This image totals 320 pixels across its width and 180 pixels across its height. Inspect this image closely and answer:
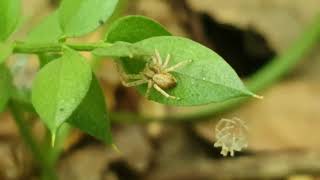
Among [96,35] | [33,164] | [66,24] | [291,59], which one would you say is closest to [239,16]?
[291,59]

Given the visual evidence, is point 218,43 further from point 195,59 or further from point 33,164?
point 195,59

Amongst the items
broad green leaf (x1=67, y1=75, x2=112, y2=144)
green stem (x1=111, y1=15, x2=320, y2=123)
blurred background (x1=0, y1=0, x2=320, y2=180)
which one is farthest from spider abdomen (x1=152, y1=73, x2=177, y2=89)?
green stem (x1=111, y1=15, x2=320, y2=123)

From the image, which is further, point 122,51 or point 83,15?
point 83,15

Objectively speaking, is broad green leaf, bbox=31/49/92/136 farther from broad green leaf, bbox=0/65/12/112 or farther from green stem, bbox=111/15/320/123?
green stem, bbox=111/15/320/123

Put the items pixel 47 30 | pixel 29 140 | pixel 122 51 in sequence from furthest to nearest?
pixel 29 140
pixel 47 30
pixel 122 51

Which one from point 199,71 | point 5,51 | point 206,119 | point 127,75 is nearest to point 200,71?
point 199,71

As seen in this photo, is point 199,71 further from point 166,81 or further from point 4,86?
point 4,86
